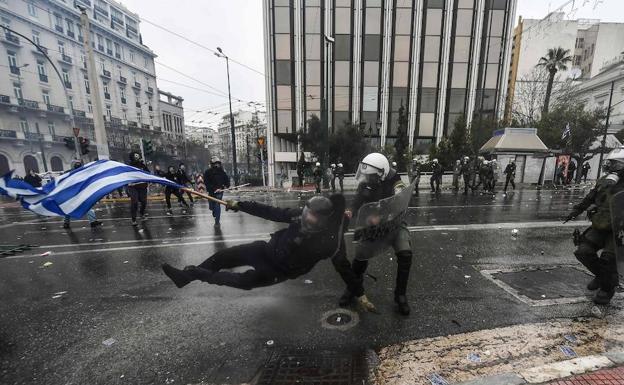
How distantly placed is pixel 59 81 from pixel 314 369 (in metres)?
53.8

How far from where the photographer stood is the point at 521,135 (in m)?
17.8

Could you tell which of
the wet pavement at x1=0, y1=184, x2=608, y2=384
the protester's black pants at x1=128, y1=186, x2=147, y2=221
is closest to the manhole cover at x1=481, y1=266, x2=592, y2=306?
the wet pavement at x1=0, y1=184, x2=608, y2=384

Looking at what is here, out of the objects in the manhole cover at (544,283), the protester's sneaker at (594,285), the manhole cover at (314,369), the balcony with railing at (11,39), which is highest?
the balcony with railing at (11,39)

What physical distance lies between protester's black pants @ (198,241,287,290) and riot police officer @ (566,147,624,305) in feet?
11.7

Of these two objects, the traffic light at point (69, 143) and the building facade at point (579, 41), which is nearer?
the traffic light at point (69, 143)

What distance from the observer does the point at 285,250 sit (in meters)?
2.72

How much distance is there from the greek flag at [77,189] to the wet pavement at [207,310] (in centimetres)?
119

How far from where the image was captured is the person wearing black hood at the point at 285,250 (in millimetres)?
2660

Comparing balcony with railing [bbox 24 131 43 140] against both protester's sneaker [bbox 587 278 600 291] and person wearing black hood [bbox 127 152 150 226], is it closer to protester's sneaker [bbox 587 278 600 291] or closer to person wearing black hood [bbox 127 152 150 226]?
person wearing black hood [bbox 127 152 150 226]

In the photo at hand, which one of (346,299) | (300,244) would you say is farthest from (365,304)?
(300,244)

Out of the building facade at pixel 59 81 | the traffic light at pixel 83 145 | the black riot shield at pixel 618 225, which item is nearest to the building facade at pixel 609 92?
the black riot shield at pixel 618 225

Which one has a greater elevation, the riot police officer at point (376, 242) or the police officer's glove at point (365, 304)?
the riot police officer at point (376, 242)

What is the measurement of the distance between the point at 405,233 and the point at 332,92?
27084 millimetres

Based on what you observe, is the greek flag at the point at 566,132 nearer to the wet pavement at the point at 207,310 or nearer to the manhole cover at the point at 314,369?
the wet pavement at the point at 207,310
